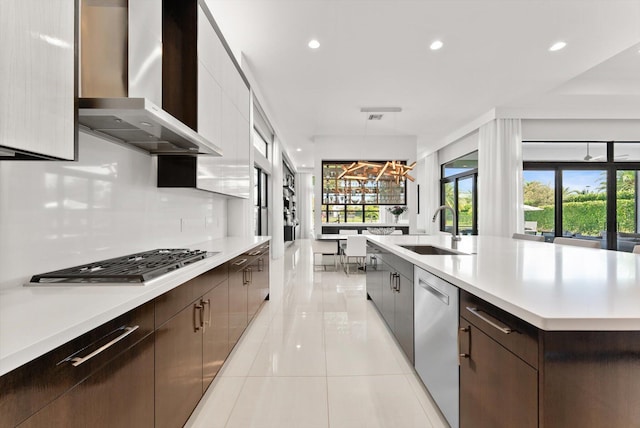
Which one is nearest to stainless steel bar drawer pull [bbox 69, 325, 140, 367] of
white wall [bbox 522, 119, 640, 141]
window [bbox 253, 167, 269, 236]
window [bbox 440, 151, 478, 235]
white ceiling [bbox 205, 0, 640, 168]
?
white ceiling [bbox 205, 0, 640, 168]

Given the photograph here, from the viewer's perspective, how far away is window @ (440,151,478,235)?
7.70 metres

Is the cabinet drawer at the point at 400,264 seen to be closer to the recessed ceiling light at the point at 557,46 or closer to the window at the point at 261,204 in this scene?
the recessed ceiling light at the point at 557,46

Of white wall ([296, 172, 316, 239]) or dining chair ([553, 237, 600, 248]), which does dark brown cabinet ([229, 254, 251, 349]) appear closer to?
dining chair ([553, 237, 600, 248])

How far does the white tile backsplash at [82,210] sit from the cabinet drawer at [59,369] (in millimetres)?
575

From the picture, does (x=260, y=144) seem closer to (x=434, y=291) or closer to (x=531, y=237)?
(x=531, y=237)

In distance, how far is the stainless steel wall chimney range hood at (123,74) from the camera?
4.54 ft

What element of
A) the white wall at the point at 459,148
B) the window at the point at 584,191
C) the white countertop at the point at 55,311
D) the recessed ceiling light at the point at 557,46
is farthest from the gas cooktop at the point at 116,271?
A: the white wall at the point at 459,148

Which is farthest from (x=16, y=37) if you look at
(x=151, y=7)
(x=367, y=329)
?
(x=367, y=329)

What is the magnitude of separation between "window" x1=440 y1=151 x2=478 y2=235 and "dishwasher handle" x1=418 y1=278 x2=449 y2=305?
5.81 m

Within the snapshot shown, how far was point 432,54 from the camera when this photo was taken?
3994 millimetres

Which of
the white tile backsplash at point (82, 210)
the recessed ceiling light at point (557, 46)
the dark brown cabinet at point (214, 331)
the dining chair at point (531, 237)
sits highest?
the recessed ceiling light at point (557, 46)

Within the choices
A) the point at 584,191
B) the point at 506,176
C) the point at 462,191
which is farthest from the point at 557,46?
the point at 462,191

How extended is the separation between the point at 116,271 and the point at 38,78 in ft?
2.65

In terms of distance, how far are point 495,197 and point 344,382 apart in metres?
5.53
